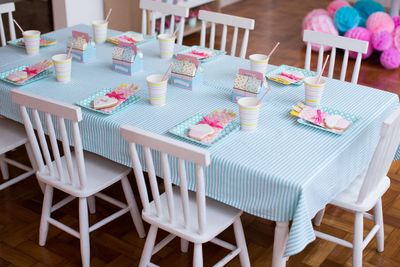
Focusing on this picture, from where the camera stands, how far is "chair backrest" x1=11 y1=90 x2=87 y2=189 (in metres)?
1.97

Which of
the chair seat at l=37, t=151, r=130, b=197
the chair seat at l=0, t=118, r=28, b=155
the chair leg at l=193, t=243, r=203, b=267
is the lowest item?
the chair leg at l=193, t=243, r=203, b=267

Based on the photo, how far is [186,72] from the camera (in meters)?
2.38

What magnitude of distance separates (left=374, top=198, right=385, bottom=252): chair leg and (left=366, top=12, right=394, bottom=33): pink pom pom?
8.15ft

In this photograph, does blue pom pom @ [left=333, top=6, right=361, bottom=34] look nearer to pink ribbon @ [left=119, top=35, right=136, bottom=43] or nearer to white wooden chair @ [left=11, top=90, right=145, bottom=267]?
pink ribbon @ [left=119, top=35, right=136, bottom=43]

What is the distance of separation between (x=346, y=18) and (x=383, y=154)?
2.95 m

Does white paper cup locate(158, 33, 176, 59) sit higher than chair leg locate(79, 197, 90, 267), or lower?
higher

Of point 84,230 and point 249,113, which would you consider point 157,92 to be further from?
point 84,230

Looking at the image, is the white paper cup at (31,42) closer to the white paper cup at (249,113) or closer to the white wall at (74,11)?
the white paper cup at (249,113)

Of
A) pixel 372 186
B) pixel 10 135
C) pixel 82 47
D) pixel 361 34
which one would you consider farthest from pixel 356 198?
pixel 361 34

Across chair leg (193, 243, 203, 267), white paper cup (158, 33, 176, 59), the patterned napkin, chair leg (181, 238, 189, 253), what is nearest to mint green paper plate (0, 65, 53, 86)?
the patterned napkin

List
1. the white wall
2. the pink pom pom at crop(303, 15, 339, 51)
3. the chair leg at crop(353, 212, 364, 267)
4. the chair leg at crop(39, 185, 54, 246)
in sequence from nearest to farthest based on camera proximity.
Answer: the chair leg at crop(353, 212, 364, 267) → the chair leg at crop(39, 185, 54, 246) → the white wall → the pink pom pom at crop(303, 15, 339, 51)

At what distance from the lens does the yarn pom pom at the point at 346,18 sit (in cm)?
465

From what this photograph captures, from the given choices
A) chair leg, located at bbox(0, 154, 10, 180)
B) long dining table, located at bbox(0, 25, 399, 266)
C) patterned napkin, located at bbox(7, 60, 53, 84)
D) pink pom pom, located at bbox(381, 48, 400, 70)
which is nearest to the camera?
long dining table, located at bbox(0, 25, 399, 266)

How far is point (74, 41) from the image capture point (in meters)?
2.72
